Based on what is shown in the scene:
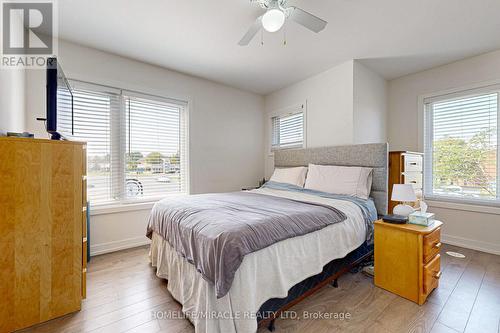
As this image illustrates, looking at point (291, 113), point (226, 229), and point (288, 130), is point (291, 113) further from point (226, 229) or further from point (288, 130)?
point (226, 229)

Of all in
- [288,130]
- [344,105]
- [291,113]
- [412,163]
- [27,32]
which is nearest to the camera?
[27,32]

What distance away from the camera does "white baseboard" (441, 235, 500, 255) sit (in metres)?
2.77

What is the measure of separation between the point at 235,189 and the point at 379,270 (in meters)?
2.75

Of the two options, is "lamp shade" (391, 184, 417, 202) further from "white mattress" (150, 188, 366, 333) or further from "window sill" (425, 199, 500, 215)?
"window sill" (425, 199, 500, 215)

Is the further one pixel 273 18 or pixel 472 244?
pixel 472 244

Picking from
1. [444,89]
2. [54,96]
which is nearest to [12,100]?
[54,96]

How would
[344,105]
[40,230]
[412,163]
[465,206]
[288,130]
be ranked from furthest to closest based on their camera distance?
[288,130]
[344,105]
[465,206]
[412,163]
[40,230]

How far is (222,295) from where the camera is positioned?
1.16 m

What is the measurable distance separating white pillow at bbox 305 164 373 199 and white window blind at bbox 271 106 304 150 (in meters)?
1.04

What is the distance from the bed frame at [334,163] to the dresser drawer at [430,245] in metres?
0.53

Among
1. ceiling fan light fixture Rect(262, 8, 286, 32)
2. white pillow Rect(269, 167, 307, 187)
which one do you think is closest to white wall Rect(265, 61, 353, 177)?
white pillow Rect(269, 167, 307, 187)

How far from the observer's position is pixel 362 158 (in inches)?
109

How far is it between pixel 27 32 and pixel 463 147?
572cm

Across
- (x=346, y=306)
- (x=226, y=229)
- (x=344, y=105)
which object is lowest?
(x=346, y=306)
